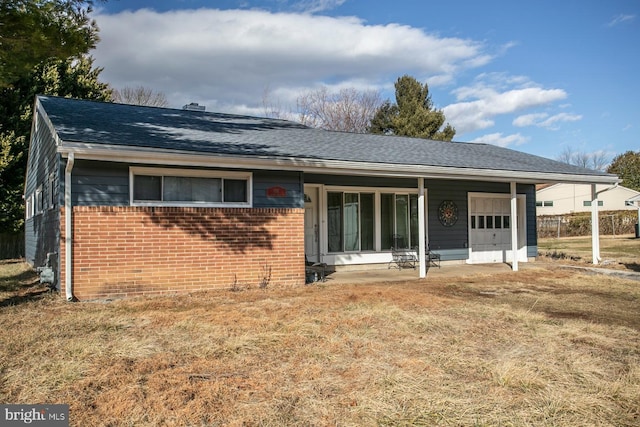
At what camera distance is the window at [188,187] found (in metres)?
9.10

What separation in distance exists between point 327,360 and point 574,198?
4576 cm

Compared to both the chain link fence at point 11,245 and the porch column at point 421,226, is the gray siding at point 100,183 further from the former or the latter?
the chain link fence at point 11,245

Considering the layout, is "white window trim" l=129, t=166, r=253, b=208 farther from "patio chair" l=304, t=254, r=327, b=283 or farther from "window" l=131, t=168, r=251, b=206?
"patio chair" l=304, t=254, r=327, b=283

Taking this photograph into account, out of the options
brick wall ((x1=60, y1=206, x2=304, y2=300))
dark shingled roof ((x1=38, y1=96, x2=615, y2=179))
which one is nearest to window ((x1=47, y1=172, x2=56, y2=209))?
dark shingled roof ((x1=38, y1=96, x2=615, y2=179))

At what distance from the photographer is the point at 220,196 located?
981 cm

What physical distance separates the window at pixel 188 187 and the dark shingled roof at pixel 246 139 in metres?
0.54

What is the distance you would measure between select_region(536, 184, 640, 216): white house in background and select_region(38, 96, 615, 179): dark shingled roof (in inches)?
1271

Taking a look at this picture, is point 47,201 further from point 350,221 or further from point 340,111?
point 340,111

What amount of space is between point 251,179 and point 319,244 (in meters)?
3.63

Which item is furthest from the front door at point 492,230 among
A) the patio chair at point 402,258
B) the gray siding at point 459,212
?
the patio chair at point 402,258

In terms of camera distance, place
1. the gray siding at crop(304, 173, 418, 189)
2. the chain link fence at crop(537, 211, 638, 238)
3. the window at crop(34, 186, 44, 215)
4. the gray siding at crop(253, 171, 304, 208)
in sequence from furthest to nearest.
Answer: the chain link fence at crop(537, 211, 638, 238) < the gray siding at crop(304, 173, 418, 189) < the window at crop(34, 186, 44, 215) < the gray siding at crop(253, 171, 304, 208)

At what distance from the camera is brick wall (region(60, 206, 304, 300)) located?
8578 millimetres

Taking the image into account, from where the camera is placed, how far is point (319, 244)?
13.0 m

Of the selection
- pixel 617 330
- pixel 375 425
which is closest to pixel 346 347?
pixel 375 425
